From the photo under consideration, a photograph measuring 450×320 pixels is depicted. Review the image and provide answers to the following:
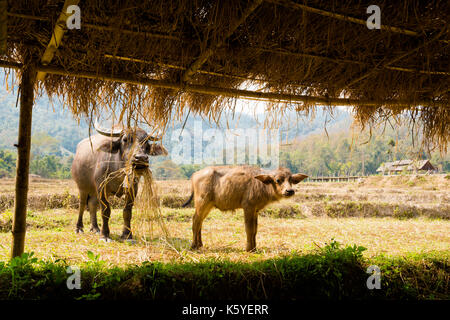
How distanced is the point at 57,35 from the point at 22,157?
98 cm

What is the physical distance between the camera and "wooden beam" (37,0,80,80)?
172cm

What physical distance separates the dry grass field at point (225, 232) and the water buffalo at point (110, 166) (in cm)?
34

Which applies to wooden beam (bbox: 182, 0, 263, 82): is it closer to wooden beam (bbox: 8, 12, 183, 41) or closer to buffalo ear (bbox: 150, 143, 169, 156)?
wooden beam (bbox: 8, 12, 183, 41)

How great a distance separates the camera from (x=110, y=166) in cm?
429

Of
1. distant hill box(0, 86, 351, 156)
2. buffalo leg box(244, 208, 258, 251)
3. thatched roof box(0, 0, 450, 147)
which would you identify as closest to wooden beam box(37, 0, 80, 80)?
thatched roof box(0, 0, 450, 147)

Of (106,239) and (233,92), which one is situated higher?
(233,92)

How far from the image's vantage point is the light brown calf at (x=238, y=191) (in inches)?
143

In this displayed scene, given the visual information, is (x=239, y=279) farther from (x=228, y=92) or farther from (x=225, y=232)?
(x=225, y=232)

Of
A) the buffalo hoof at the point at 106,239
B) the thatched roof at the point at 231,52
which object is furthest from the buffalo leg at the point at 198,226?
the thatched roof at the point at 231,52

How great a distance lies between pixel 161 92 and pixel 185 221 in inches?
133

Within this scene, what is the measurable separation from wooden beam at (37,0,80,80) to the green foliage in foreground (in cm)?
141

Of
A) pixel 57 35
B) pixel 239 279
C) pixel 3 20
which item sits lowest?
pixel 239 279

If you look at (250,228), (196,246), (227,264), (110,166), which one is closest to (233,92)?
(227,264)
